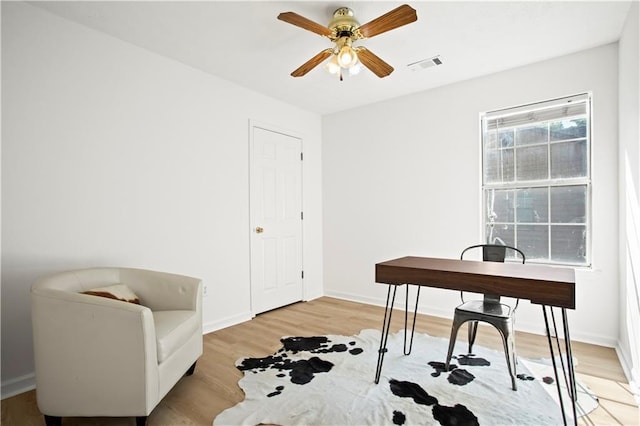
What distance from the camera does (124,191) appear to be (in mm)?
2740

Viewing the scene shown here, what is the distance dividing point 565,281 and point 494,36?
2060mm

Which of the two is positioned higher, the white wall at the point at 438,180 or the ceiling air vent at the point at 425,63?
the ceiling air vent at the point at 425,63

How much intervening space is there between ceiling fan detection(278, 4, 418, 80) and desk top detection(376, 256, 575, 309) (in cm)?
153

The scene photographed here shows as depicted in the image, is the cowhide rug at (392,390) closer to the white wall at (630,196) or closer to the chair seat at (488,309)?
the chair seat at (488,309)

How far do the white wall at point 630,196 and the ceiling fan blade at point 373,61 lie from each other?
1.63 meters

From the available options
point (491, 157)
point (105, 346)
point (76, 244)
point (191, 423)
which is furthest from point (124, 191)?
point (491, 157)

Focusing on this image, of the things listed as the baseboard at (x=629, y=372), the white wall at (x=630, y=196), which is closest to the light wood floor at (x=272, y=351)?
the baseboard at (x=629, y=372)

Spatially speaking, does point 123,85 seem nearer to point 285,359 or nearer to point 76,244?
point 76,244

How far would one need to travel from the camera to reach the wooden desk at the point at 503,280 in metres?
1.68

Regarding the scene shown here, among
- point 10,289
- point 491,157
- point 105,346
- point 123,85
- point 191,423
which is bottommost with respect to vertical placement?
point 191,423

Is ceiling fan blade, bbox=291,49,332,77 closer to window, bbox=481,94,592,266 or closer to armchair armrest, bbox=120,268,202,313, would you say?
Answer: armchair armrest, bbox=120,268,202,313

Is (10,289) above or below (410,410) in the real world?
above

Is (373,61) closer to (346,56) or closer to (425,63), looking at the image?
(346,56)

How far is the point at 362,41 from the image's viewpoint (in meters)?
2.75
